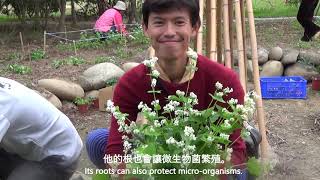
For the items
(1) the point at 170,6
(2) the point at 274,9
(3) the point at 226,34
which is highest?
(2) the point at 274,9

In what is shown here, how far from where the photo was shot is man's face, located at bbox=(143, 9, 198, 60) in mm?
1615

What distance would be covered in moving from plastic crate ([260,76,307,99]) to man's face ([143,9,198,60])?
→ 3691 mm

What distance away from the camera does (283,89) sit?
205 inches

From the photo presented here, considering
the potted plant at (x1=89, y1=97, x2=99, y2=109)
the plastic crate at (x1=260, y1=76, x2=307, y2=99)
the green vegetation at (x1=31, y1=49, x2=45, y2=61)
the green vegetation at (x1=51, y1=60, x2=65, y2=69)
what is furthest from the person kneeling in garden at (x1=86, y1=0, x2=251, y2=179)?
the green vegetation at (x1=31, y1=49, x2=45, y2=61)

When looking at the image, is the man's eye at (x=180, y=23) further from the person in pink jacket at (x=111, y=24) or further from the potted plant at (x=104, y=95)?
the person in pink jacket at (x=111, y=24)

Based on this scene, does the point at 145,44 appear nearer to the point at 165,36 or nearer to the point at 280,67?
the point at 280,67

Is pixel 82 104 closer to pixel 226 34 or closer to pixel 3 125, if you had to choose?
pixel 226 34

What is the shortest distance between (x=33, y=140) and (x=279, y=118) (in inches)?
118

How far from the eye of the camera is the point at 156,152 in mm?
1158

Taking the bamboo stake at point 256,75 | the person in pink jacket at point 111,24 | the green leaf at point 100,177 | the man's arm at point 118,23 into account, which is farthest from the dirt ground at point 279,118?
the green leaf at point 100,177

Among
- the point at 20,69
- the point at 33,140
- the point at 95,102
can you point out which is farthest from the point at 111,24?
the point at 33,140

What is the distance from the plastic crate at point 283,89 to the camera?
5199 mm

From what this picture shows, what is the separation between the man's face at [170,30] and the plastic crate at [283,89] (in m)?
3.69

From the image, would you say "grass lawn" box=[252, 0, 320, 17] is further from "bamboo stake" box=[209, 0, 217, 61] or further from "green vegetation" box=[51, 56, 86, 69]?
"bamboo stake" box=[209, 0, 217, 61]
